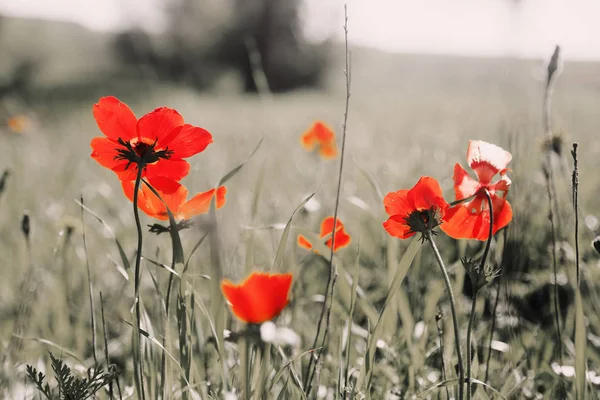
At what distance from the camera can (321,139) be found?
197cm

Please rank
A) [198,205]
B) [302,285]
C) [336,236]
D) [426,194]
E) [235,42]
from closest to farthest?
[426,194] < [198,205] < [336,236] < [302,285] < [235,42]

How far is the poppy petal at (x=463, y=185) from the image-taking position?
0.75 m

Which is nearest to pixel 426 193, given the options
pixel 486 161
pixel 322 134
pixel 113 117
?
pixel 486 161

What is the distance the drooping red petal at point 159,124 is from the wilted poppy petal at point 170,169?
5 cm

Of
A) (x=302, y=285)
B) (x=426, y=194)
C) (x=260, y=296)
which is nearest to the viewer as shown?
(x=260, y=296)

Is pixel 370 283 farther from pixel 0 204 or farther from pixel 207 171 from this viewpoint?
pixel 0 204

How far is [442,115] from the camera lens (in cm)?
633

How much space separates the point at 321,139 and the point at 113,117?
1.24 metres

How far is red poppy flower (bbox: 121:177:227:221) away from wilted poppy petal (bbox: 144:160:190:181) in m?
0.02

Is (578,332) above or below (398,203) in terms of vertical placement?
below

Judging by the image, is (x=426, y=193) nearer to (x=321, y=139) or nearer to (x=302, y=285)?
(x=302, y=285)

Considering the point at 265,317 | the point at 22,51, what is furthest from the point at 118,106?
the point at 22,51

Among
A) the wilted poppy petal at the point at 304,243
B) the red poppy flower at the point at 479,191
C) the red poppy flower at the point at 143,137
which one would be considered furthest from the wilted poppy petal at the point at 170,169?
the red poppy flower at the point at 479,191

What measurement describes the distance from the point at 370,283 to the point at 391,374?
0.62 m
